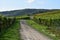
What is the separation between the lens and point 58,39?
2386 cm

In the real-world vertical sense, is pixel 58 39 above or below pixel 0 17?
below

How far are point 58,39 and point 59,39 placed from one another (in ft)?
0.58

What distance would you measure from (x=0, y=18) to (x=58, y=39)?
784cm

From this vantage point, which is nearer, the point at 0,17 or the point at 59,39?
the point at 59,39

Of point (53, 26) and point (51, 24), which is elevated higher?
point (53, 26)

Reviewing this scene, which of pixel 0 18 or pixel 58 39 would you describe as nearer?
pixel 58 39

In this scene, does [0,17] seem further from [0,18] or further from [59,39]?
[59,39]

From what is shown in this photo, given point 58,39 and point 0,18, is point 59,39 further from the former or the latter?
point 0,18

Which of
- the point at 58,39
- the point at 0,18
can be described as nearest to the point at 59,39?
the point at 58,39

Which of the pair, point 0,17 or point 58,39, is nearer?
point 58,39

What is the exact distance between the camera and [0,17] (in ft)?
90.2

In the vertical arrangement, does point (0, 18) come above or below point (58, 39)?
above

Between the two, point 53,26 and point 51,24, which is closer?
point 53,26

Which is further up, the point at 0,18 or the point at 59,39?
the point at 0,18
